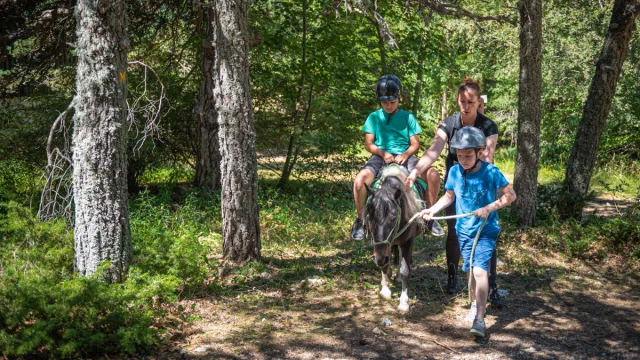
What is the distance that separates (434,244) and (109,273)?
5.39 m

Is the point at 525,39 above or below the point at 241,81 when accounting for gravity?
above

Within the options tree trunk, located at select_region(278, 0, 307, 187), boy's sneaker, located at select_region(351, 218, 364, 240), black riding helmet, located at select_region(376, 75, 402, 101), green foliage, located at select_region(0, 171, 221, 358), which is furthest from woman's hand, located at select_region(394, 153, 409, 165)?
tree trunk, located at select_region(278, 0, 307, 187)

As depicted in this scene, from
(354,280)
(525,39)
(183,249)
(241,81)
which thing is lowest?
(354,280)

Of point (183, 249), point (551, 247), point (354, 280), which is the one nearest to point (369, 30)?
point (551, 247)

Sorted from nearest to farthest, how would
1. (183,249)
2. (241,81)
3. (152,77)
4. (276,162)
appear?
1. (183,249)
2. (241,81)
3. (152,77)
4. (276,162)

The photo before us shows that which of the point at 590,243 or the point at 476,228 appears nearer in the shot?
the point at 476,228

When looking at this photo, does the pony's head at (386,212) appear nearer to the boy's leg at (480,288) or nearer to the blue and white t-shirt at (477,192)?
the blue and white t-shirt at (477,192)

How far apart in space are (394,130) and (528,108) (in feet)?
11.9

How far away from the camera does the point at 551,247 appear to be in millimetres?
8789

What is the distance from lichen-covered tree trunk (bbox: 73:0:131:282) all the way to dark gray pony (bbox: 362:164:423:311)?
100 inches

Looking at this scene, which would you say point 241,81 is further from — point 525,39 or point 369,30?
point 369,30

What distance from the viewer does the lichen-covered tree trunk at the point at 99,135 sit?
18.6 feet

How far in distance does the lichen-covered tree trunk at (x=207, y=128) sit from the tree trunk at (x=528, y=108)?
534 centimetres

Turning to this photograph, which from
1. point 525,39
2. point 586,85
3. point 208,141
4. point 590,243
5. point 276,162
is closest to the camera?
point 590,243
